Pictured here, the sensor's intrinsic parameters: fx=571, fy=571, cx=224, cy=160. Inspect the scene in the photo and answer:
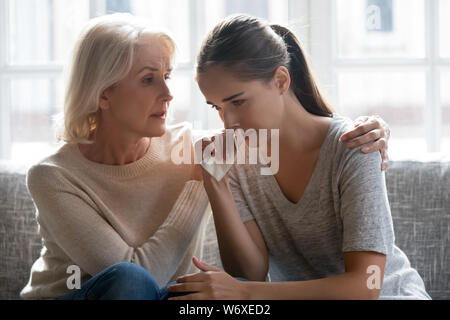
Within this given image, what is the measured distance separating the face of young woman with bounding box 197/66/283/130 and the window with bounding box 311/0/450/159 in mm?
852

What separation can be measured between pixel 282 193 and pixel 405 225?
1.70 ft

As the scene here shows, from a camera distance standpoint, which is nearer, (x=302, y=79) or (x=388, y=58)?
(x=302, y=79)

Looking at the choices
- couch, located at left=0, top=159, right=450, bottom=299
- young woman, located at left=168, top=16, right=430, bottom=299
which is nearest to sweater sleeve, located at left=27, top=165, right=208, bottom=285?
young woman, located at left=168, top=16, right=430, bottom=299

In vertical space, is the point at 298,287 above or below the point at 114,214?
below

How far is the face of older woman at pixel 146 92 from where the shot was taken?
1.56m

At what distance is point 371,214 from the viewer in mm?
1335

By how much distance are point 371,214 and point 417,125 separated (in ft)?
3.86

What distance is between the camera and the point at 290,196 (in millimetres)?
1557

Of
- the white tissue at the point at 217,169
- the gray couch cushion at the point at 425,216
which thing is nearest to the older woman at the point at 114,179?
the white tissue at the point at 217,169

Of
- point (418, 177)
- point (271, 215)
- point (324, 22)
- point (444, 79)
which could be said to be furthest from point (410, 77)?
point (271, 215)

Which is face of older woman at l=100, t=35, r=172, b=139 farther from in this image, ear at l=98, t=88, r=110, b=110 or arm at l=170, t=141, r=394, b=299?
arm at l=170, t=141, r=394, b=299

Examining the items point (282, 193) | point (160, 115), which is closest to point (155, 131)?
point (160, 115)

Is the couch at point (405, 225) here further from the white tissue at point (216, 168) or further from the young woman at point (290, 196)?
the white tissue at point (216, 168)

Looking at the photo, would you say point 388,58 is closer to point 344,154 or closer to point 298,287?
point 344,154
